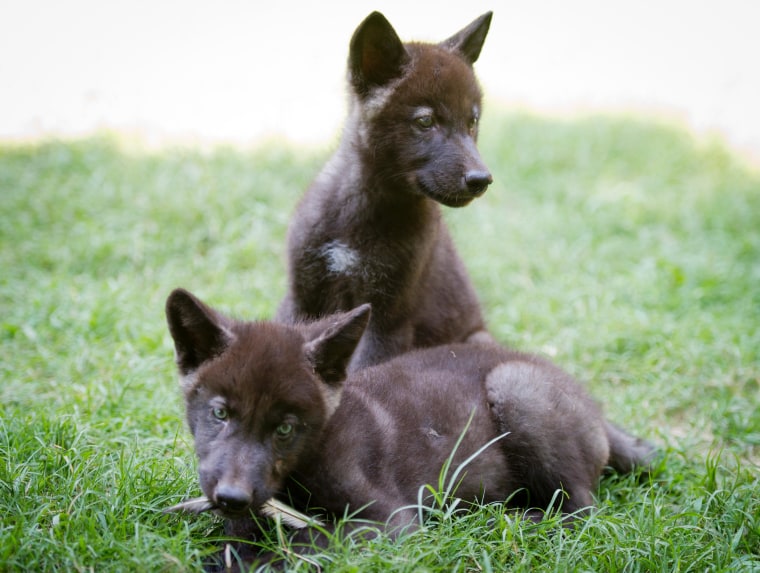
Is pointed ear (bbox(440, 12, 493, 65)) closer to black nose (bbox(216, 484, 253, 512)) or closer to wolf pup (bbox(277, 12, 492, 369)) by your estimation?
wolf pup (bbox(277, 12, 492, 369))

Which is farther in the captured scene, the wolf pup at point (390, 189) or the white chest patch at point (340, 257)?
the white chest patch at point (340, 257)

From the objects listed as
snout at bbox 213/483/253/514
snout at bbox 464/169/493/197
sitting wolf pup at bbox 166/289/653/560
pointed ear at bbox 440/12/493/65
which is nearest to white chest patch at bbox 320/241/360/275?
sitting wolf pup at bbox 166/289/653/560

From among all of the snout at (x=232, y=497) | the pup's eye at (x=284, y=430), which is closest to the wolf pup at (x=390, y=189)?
the pup's eye at (x=284, y=430)

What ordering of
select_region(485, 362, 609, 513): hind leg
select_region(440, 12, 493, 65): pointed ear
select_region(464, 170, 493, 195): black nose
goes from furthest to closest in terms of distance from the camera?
select_region(440, 12, 493, 65): pointed ear < select_region(464, 170, 493, 195): black nose < select_region(485, 362, 609, 513): hind leg

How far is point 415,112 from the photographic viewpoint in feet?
15.3

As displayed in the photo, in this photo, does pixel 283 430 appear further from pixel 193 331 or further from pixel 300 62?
pixel 300 62

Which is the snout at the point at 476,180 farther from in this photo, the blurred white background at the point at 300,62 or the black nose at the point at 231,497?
the blurred white background at the point at 300,62

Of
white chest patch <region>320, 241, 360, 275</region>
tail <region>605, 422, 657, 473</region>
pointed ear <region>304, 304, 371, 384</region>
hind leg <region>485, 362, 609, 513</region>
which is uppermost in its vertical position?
white chest patch <region>320, 241, 360, 275</region>

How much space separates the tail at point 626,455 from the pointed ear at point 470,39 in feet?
8.51

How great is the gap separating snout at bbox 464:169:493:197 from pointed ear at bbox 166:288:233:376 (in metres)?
1.70

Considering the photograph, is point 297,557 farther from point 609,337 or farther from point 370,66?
point 609,337

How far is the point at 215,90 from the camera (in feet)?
35.9

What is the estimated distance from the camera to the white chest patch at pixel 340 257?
15.9ft

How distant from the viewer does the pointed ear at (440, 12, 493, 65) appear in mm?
5098
